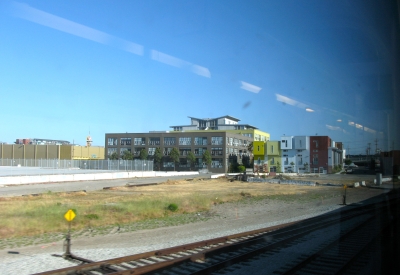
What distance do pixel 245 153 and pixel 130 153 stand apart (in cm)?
2173

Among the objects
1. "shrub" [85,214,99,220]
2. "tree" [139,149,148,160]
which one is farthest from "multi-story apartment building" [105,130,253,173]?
"shrub" [85,214,99,220]

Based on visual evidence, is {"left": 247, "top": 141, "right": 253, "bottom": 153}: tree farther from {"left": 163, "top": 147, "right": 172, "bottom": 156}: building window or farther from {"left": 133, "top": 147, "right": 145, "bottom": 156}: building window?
{"left": 133, "top": 147, "right": 145, "bottom": 156}: building window

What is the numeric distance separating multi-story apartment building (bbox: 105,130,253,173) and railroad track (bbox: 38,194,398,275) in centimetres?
4536

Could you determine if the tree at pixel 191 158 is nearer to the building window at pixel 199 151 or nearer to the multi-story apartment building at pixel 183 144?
the multi-story apartment building at pixel 183 144

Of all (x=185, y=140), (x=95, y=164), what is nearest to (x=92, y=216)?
(x=185, y=140)

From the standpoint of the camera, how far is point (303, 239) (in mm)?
12805

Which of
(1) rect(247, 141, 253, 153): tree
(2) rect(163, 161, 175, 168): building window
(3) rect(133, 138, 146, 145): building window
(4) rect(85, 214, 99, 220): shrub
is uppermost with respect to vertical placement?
(3) rect(133, 138, 146, 145): building window

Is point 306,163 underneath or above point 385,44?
underneath

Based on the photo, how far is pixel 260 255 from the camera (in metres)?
10.2

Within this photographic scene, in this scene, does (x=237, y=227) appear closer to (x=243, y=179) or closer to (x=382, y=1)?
(x=382, y=1)

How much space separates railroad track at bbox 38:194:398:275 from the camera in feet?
28.1

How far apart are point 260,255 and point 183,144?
53917 mm

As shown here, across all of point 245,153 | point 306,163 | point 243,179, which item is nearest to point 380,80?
point 306,163

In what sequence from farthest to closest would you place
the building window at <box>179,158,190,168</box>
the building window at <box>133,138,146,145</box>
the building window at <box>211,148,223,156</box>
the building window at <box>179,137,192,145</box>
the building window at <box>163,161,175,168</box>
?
the building window at <box>163,161,175,168</box> < the building window at <box>179,158,190,168</box> < the building window at <box>211,148,223,156</box> < the building window at <box>133,138,146,145</box> < the building window at <box>179,137,192,145</box>
